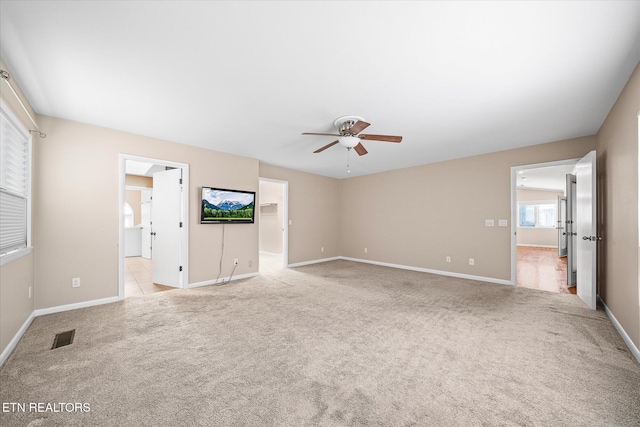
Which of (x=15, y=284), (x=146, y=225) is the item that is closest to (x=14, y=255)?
(x=15, y=284)

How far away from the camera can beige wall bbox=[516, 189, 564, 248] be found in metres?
10.3

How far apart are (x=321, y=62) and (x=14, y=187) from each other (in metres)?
3.18

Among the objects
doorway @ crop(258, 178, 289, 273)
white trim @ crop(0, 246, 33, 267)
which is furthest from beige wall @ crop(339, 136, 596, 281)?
white trim @ crop(0, 246, 33, 267)

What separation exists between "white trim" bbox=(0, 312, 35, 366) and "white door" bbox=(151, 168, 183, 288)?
5.35ft

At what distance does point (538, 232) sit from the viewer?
10.6 meters

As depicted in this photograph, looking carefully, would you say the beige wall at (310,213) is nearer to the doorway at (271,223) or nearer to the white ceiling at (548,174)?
the doorway at (271,223)

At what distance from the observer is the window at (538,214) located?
10.4 meters

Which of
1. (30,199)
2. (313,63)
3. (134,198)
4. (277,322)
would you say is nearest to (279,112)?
(313,63)

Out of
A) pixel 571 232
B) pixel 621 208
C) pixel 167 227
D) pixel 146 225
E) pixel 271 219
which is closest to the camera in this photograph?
pixel 621 208

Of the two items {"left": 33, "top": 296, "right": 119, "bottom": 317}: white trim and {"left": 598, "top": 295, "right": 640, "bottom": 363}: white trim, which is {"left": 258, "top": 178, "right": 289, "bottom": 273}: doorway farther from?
{"left": 598, "top": 295, "right": 640, "bottom": 363}: white trim

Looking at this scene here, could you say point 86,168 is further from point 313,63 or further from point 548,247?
point 548,247

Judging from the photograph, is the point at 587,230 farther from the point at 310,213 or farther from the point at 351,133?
the point at 310,213

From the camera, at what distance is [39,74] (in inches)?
89.0

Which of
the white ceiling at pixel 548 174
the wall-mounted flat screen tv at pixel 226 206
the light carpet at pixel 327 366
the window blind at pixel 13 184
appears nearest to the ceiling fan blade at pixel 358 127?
the light carpet at pixel 327 366
